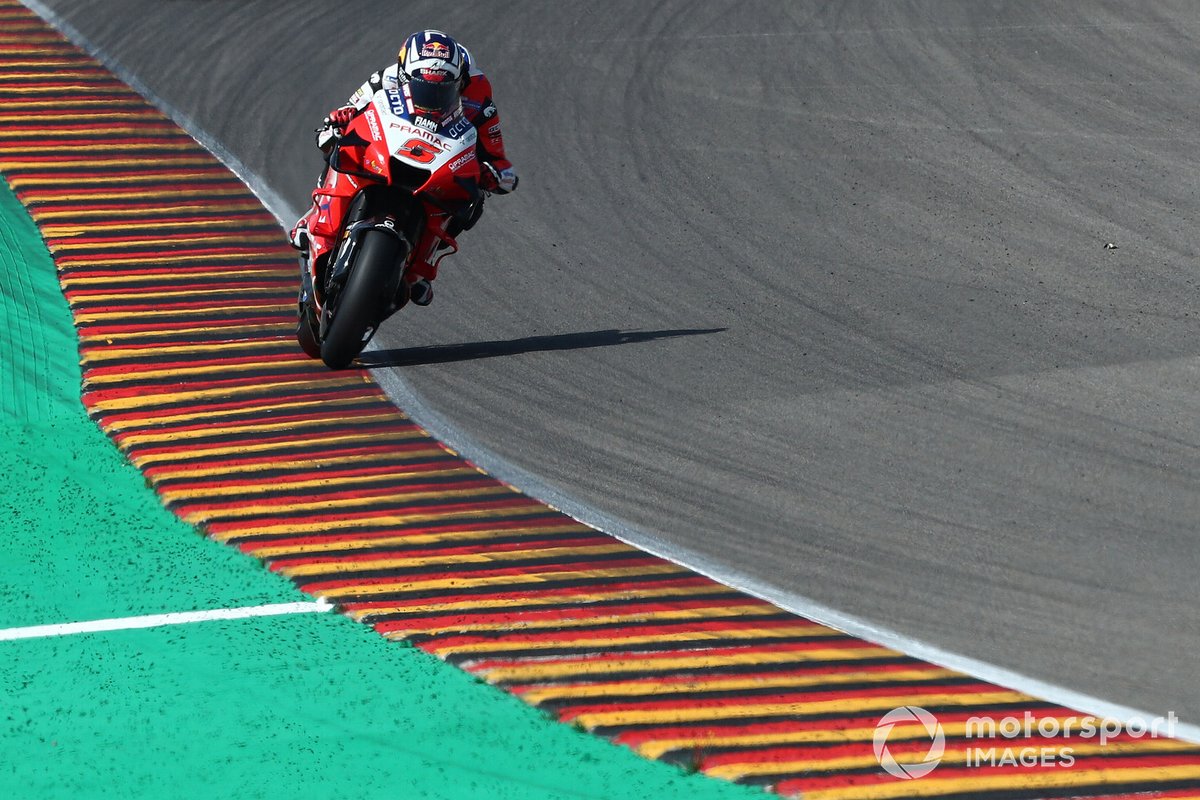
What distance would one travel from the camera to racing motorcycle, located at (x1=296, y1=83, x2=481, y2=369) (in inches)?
349

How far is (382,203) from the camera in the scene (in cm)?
901

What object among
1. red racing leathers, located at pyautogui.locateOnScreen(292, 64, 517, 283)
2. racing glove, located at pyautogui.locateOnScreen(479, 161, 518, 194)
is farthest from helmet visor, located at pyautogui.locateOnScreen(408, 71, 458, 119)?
racing glove, located at pyautogui.locateOnScreen(479, 161, 518, 194)

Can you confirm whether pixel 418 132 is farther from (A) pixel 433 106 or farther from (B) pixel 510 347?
(B) pixel 510 347

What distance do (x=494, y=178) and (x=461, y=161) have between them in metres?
0.33

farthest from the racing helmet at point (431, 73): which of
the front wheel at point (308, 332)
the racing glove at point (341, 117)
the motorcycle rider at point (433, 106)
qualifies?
the front wheel at point (308, 332)

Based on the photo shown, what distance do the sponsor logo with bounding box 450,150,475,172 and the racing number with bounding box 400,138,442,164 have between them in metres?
0.12

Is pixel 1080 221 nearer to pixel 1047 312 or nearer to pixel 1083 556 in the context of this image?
pixel 1047 312

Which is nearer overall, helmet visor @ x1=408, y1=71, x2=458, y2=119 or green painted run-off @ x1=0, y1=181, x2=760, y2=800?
green painted run-off @ x1=0, y1=181, x2=760, y2=800

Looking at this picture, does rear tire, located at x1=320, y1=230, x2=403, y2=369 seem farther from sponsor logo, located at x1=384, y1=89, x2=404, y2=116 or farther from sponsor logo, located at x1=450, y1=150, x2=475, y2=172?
sponsor logo, located at x1=384, y1=89, x2=404, y2=116

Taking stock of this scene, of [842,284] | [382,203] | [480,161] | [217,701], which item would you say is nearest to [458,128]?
[480,161]

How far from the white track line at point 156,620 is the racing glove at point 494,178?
3122 mm

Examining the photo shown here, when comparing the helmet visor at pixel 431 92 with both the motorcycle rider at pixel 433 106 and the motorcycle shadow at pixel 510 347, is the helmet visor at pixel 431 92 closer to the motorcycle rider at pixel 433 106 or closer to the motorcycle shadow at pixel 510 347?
the motorcycle rider at pixel 433 106

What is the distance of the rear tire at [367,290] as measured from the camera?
8781 mm

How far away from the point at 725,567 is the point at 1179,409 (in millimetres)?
3359
